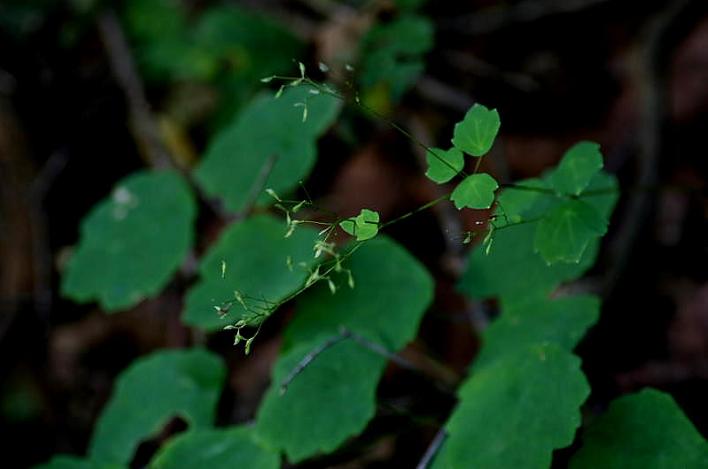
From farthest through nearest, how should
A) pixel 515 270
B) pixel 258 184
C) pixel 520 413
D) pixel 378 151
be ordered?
pixel 378 151
pixel 258 184
pixel 515 270
pixel 520 413

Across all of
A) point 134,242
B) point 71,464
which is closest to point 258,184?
point 134,242

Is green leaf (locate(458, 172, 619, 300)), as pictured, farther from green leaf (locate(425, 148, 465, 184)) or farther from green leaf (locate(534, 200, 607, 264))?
green leaf (locate(425, 148, 465, 184))

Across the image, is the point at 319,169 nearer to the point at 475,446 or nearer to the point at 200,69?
the point at 200,69

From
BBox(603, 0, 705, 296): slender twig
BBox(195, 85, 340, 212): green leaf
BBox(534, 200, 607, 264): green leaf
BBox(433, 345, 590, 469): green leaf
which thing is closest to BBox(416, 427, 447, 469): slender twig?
BBox(433, 345, 590, 469): green leaf

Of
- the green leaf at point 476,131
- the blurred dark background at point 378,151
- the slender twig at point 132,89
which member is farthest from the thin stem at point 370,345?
the slender twig at point 132,89

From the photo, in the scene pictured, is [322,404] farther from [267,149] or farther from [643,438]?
[267,149]

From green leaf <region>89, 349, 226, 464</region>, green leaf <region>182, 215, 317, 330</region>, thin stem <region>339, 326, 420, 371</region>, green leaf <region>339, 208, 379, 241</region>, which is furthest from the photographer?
green leaf <region>89, 349, 226, 464</region>

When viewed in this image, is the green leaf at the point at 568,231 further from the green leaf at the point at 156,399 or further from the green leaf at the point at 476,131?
the green leaf at the point at 156,399
